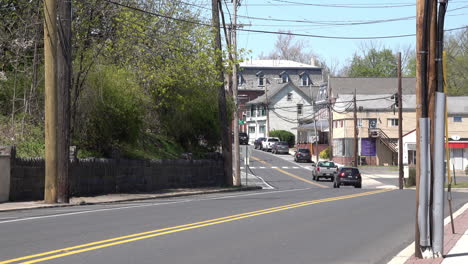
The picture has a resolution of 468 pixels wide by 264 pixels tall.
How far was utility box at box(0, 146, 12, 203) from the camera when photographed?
21562 mm

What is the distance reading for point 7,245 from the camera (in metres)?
11.0

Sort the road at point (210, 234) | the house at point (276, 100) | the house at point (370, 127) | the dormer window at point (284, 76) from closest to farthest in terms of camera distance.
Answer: the road at point (210, 234), the house at point (370, 127), the house at point (276, 100), the dormer window at point (284, 76)

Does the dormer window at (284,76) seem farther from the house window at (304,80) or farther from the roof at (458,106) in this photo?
the roof at (458,106)

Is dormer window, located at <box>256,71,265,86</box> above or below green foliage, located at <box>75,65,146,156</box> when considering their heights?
above

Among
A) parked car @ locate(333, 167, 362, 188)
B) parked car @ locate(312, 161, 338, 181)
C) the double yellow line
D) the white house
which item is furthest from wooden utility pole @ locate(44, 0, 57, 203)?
the white house

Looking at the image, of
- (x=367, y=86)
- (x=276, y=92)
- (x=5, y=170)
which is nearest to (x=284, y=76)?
(x=276, y=92)

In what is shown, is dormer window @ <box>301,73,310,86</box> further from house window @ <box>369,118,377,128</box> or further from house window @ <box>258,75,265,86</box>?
house window @ <box>369,118,377,128</box>

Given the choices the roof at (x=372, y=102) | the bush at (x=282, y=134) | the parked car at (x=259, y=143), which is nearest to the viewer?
the roof at (x=372, y=102)

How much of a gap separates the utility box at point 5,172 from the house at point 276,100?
241 ft

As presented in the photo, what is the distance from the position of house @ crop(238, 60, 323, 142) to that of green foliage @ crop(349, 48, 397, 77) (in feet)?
28.4

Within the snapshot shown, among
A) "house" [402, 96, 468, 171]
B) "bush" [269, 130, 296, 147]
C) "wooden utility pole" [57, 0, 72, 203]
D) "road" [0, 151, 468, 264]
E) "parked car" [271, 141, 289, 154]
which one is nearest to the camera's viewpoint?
"road" [0, 151, 468, 264]

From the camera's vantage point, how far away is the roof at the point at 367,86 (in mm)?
87562

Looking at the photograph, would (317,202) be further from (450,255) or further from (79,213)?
(450,255)

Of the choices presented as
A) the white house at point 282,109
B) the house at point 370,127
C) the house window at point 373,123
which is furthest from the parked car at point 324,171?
the white house at point 282,109
